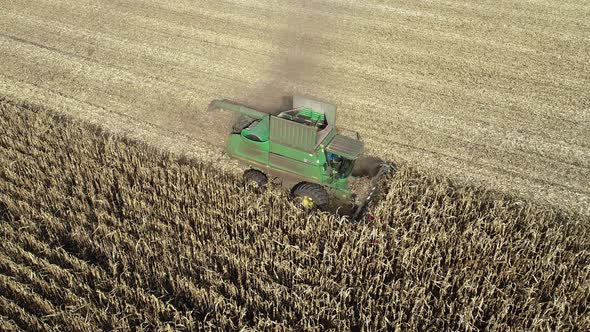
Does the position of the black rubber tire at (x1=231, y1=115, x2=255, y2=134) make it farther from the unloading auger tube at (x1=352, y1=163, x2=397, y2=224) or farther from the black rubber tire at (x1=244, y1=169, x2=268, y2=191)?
the unloading auger tube at (x1=352, y1=163, x2=397, y2=224)

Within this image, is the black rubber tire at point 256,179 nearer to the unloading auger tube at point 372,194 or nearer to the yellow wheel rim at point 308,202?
the yellow wheel rim at point 308,202

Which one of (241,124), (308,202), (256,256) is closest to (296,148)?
(308,202)

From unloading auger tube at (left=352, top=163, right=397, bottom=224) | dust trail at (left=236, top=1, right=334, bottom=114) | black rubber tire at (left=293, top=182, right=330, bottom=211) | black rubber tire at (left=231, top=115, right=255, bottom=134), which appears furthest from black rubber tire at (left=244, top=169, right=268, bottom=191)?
dust trail at (left=236, top=1, right=334, bottom=114)

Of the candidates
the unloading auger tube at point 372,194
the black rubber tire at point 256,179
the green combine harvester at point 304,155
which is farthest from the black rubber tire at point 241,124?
the unloading auger tube at point 372,194

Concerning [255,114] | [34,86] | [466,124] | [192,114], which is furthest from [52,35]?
[466,124]

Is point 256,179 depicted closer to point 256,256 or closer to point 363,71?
point 256,256
